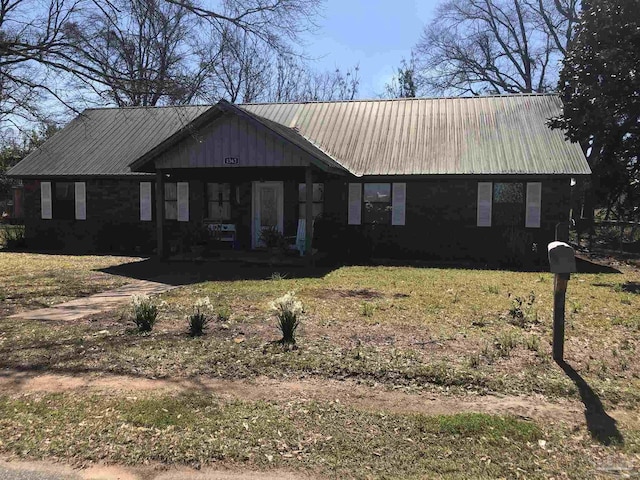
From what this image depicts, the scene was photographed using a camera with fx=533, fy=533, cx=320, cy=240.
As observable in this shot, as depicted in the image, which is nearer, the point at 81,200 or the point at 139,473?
the point at 139,473

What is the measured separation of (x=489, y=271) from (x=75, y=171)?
15094mm

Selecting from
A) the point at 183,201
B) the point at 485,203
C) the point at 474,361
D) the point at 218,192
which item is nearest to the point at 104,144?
the point at 183,201

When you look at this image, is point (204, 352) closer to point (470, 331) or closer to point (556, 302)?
point (470, 331)

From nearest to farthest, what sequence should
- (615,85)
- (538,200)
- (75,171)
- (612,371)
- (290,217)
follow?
1. (612,371)
2. (615,85)
3. (538,200)
4. (290,217)
5. (75,171)

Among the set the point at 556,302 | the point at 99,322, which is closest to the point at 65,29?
the point at 99,322

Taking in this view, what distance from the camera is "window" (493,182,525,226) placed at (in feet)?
53.5

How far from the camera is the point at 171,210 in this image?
62.6ft

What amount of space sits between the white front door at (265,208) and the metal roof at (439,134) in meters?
2.34

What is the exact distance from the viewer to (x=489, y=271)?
14.3 meters

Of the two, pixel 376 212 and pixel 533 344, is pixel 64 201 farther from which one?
pixel 533 344

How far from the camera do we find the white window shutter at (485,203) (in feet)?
54.0

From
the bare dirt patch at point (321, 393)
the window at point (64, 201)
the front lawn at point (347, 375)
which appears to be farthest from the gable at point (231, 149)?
the bare dirt patch at point (321, 393)

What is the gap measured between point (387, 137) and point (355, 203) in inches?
124

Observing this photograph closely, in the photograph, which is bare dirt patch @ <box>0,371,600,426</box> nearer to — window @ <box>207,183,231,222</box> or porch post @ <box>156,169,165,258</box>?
porch post @ <box>156,169,165,258</box>
